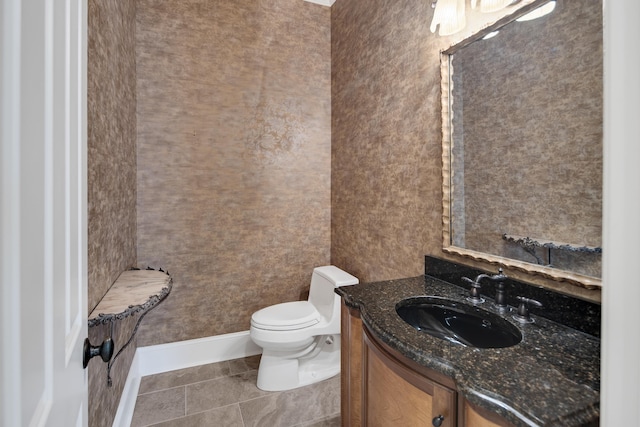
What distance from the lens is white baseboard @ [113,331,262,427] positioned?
90.4 inches

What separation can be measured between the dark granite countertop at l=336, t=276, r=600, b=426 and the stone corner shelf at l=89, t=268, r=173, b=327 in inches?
37.2

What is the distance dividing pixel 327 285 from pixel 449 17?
6.03 ft

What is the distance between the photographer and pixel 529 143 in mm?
1217

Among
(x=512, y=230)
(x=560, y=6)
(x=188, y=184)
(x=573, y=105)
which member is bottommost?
(x=512, y=230)

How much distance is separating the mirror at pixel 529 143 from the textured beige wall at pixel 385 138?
0.13m

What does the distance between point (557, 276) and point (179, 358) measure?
8.27 ft

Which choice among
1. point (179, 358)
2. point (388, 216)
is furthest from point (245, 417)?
point (388, 216)

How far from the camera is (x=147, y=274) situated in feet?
5.86

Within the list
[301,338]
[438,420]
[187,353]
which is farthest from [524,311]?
[187,353]

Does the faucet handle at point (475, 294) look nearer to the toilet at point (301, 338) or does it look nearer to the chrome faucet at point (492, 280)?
the chrome faucet at point (492, 280)

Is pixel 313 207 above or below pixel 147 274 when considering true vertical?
above

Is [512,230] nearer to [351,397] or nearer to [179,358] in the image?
[351,397]
